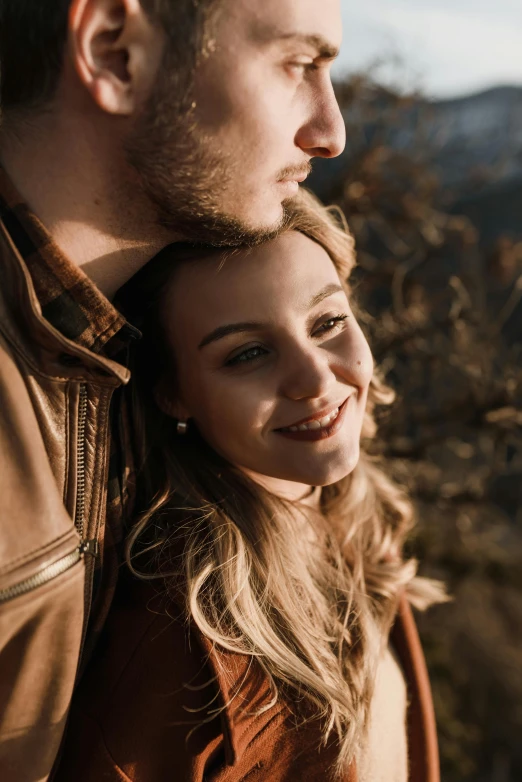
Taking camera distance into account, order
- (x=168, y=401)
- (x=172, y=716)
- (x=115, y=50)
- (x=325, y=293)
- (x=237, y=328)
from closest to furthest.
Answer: (x=115, y=50)
(x=172, y=716)
(x=237, y=328)
(x=325, y=293)
(x=168, y=401)

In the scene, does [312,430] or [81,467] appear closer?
[81,467]

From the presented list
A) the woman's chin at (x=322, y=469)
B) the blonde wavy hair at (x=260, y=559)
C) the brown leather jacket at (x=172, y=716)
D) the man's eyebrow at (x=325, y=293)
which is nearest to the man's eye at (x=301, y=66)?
the blonde wavy hair at (x=260, y=559)

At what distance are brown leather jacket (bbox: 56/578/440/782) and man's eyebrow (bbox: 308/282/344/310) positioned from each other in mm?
895

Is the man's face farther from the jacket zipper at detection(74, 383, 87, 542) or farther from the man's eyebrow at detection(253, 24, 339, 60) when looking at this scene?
the jacket zipper at detection(74, 383, 87, 542)

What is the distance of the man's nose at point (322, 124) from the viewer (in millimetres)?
1930

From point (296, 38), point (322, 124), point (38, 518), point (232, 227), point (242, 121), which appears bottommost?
point (38, 518)

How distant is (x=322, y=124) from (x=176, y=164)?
0.40 metres

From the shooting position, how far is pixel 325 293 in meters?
2.14

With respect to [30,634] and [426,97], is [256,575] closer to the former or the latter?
[30,634]

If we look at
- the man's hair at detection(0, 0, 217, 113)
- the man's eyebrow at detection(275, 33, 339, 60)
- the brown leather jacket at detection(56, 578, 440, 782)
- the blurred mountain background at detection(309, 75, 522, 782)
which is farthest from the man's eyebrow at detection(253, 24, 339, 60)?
the brown leather jacket at detection(56, 578, 440, 782)

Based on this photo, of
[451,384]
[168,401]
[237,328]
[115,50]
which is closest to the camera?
[115,50]

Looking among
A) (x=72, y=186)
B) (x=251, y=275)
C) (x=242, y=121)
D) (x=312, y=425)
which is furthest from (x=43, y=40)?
(x=312, y=425)

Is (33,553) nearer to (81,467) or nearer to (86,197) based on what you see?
(81,467)

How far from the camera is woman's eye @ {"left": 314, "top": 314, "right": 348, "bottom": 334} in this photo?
217 centimetres
